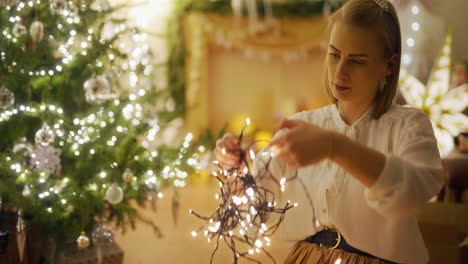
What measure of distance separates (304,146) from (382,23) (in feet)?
1.18

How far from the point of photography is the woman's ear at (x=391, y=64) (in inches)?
31.7

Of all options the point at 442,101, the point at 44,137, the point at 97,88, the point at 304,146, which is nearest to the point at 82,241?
the point at 44,137

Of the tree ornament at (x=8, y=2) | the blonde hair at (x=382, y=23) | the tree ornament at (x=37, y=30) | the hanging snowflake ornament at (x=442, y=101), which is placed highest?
the tree ornament at (x=8, y=2)

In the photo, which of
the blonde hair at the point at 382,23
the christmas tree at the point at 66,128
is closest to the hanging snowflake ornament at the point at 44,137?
the christmas tree at the point at 66,128

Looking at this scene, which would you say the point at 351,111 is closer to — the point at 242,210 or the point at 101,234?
the point at 242,210

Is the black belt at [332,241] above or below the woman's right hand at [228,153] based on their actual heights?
below

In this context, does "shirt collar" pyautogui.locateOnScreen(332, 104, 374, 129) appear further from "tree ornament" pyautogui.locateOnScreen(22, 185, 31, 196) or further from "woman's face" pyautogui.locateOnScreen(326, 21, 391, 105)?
"tree ornament" pyautogui.locateOnScreen(22, 185, 31, 196)

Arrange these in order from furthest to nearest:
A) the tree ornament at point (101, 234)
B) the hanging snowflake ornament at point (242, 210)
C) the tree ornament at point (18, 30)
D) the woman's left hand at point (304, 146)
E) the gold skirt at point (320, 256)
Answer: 1. the tree ornament at point (101, 234)
2. the tree ornament at point (18, 30)
3. the gold skirt at point (320, 256)
4. the hanging snowflake ornament at point (242, 210)
5. the woman's left hand at point (304, 146)

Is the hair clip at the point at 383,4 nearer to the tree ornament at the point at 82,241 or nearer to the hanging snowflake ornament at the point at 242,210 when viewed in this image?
the hanging snowflake ornament at the point at 242,210

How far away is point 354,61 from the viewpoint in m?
0.78

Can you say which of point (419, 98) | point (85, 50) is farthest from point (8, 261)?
point (419, 98)

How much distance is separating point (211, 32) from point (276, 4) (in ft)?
2.40

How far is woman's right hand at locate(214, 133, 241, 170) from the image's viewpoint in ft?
2.61

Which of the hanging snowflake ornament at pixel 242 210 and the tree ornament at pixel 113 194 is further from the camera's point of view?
the tree ornament at pixel 113 194
